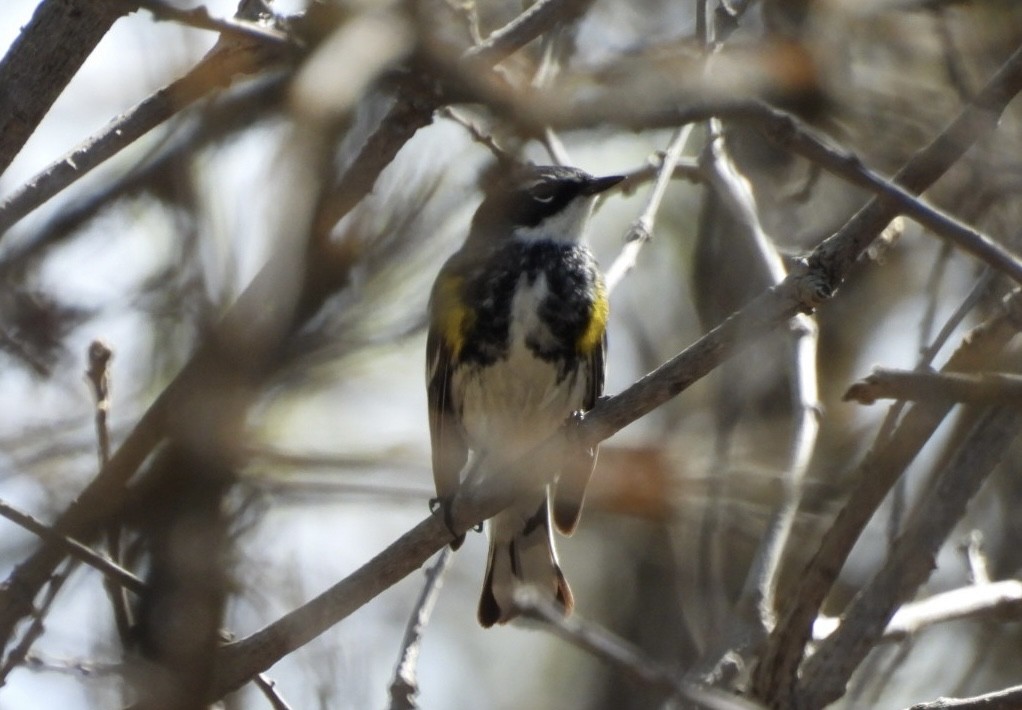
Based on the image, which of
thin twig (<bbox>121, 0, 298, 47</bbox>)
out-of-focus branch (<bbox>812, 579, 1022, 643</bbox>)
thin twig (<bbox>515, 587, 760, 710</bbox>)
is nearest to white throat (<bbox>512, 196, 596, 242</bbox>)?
out-of-focus branch (<bbox>812, 579, 1022, 643</bbox>)

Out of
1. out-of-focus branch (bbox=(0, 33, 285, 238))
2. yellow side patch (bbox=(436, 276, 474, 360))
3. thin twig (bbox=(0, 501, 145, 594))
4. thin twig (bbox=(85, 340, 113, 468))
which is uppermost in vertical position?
yellow side patch (bbox=(436, 276, 474, 360))

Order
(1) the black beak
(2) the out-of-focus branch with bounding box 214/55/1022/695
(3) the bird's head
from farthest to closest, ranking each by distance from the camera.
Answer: (3) the bird's head → (1) the black beak → (2) the out-of-focus branch with bounding box 214/55/1022/695

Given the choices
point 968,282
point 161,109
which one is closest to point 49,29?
point 161,109

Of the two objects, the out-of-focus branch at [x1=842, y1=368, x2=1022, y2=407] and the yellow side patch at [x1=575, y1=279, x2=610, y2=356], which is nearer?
the out-of-focus branch at [x1=842, y1=368, x2=1022, y2=407]

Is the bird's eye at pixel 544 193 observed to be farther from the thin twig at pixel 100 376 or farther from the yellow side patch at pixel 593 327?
the thin twig at pixel 100 376

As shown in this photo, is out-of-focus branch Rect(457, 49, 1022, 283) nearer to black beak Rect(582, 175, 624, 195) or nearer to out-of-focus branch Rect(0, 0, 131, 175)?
out-of-focus branch Rect(0, 0, 131, 175)

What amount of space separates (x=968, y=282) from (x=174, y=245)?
5223 mm

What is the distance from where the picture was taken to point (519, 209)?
17.2ft

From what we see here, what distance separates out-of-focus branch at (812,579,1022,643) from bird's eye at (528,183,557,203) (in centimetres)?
215

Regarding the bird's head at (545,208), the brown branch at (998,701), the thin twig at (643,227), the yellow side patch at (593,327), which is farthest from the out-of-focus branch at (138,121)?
the bird's head at (545,208)

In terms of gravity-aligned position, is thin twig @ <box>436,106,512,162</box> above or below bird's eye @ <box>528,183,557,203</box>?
below

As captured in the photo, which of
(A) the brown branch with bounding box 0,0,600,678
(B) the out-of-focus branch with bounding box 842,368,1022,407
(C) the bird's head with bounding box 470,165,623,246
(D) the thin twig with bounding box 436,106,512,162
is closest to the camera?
(A) the brown branch with bounding box 0,0,600,678

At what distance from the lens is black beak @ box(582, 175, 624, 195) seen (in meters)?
4.75

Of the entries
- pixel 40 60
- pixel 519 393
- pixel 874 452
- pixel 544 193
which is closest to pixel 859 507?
pixel 874 452
